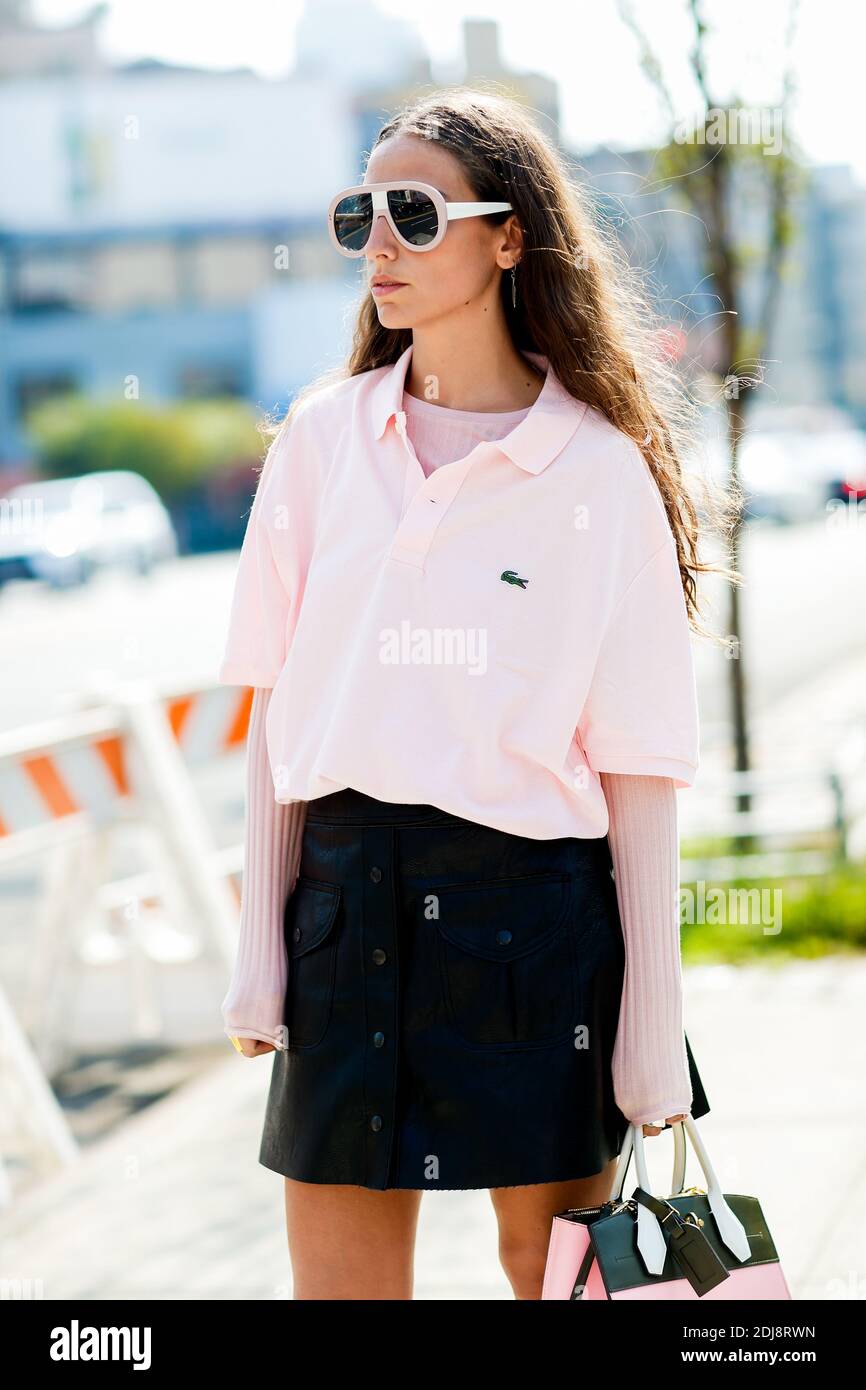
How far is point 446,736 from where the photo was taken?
6.67ft

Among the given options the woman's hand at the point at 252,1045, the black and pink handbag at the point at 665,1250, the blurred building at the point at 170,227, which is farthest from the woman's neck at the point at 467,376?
the blurred building at the point at 170,227

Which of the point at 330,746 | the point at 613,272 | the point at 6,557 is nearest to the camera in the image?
the point at 330,746

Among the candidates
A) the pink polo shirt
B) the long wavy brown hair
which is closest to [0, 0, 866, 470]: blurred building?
the long wavy brown hair

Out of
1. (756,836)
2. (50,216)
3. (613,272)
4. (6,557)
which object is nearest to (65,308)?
(50,216)

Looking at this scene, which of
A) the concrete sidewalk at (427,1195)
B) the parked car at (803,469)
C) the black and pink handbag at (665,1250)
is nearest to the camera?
the black and pink handbag at (665,1250)

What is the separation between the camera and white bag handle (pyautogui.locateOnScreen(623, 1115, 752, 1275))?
1957mm

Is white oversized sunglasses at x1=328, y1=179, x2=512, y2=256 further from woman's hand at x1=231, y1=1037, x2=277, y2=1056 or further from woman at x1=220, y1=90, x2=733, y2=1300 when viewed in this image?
woman's hand at x1=231, y1=1037, x2=277, y2=1056

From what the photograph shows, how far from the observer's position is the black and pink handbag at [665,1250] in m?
1.96

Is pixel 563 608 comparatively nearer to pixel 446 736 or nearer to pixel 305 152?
pixel 446 736

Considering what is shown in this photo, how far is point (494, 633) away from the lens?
2043mm

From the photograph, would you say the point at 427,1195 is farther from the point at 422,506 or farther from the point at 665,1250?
the point at 422,506

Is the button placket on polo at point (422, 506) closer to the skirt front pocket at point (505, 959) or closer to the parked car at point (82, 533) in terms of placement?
the skirt front pocket at point (505, 959)

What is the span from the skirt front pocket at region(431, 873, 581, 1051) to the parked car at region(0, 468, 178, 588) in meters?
23.4

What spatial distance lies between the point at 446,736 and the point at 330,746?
0.14 m
